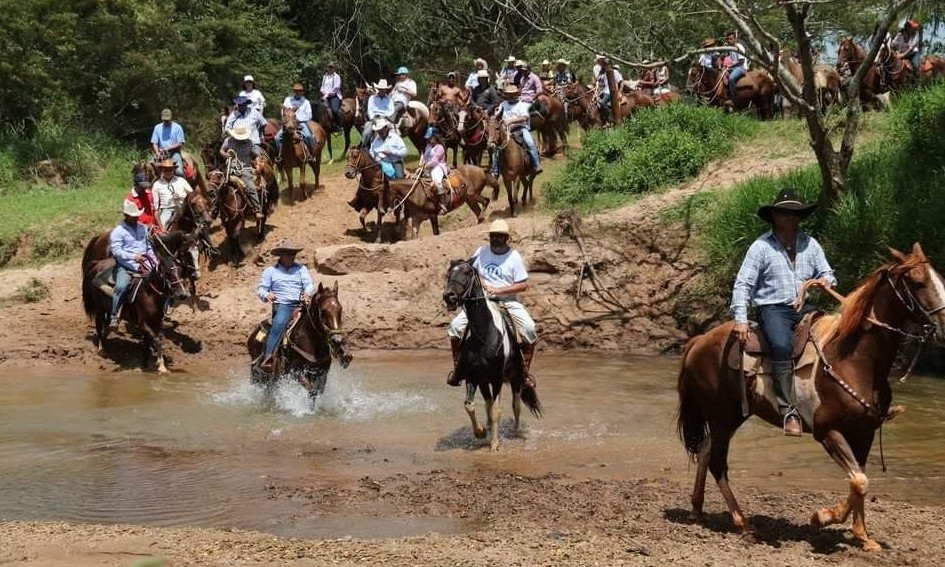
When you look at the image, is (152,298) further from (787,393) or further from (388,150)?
(787,393)

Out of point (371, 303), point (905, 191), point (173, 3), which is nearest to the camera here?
point (905, 191)

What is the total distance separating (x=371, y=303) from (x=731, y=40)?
1050 cm

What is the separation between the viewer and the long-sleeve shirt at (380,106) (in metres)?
25.5

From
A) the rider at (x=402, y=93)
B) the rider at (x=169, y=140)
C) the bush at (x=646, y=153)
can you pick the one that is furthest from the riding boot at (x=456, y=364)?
the rider at (x=402, y=93)

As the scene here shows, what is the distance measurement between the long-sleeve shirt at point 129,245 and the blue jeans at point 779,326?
438 inches

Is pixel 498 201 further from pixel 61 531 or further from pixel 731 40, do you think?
pixel 61 531

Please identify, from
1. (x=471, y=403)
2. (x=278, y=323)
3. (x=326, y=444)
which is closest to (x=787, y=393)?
(x=471, y=403)

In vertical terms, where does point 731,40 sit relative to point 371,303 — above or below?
above

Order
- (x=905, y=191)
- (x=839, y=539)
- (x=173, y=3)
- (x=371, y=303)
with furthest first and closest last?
(x=173, y=3) < (x=371, y=303) < (x=905, y=191) < (x=839, y=539)

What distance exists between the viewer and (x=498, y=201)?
26.1 meters

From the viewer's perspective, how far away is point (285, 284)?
14.6 metres

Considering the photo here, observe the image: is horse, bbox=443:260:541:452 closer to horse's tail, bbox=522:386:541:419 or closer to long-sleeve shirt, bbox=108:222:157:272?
horse's tail, bbox=522:386:541:419

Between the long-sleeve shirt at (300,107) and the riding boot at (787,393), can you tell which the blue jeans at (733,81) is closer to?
the long-sleeve shirt at (300,107)

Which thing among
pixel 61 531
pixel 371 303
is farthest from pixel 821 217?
pixel 61 531
